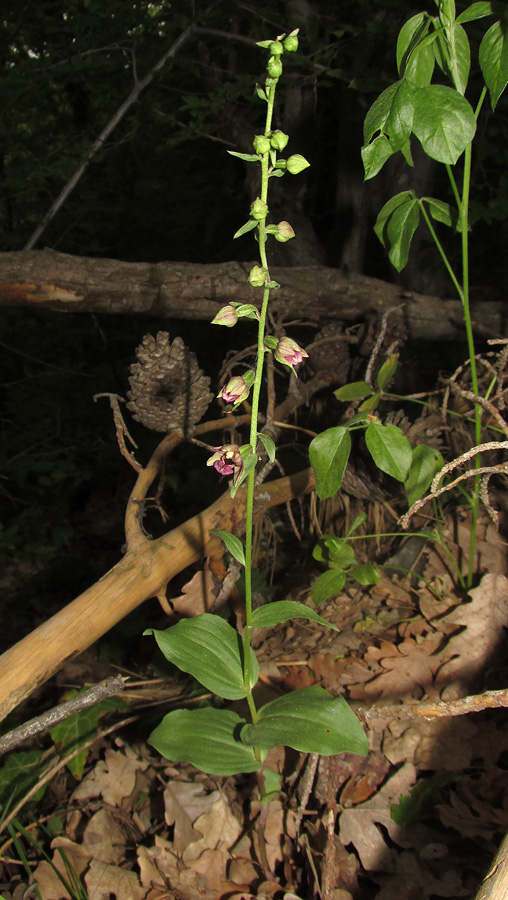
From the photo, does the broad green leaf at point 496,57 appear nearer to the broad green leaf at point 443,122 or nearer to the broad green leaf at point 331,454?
the broad green leaf at point 443,122

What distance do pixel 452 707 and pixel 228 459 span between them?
808 millimetres

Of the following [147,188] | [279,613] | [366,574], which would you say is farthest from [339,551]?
[147,188]

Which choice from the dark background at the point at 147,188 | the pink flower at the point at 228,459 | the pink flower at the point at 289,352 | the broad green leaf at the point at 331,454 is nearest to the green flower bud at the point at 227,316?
the pink flower at the point at 289,352

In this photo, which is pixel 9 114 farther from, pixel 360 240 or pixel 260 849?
pixel 260 849

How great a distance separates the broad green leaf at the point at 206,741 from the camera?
4.89 ft

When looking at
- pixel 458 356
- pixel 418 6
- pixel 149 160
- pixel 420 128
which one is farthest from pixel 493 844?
pixel 149 160

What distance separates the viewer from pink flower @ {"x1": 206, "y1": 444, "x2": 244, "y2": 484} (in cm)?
149

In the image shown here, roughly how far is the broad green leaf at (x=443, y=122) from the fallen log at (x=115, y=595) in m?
1.35

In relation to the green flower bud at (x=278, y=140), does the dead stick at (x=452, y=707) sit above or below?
below

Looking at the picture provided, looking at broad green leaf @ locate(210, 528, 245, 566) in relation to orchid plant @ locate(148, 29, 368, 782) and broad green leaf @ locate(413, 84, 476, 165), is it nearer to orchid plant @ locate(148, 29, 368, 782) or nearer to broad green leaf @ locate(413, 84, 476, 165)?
orchid plant @ locate(148, 29, 368, 782)

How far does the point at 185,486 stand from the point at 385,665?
268 cm

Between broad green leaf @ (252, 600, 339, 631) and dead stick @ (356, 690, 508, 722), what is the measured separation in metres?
0.24

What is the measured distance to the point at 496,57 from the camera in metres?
1.45

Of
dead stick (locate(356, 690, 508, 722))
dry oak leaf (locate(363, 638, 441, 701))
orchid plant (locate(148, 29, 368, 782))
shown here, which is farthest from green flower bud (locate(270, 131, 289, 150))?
dry oak leaf (locate(363, 638, 441, 701))
